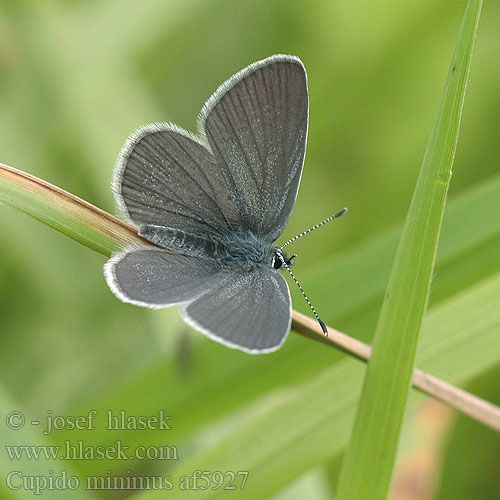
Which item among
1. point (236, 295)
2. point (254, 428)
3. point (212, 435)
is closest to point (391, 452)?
point (254, 428)

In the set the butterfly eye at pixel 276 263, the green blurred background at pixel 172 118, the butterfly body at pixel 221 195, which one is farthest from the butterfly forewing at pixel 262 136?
the green blurred background at pixel 172 118

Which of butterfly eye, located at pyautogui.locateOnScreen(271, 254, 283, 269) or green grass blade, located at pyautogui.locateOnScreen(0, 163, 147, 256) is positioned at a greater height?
green grass blade, located at pyautogui.locateOnScreen(0, 163, 147, 256)

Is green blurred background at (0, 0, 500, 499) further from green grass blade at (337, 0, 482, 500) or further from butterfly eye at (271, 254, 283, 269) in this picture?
green grass blade at (337, 0, 482, 500)

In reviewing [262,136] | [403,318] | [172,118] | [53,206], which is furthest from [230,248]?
[172,118]

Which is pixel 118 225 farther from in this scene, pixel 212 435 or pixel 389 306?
pixel 212 435

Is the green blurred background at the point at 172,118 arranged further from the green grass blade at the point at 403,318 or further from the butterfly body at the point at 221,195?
the green grass blade at the point at 403,318

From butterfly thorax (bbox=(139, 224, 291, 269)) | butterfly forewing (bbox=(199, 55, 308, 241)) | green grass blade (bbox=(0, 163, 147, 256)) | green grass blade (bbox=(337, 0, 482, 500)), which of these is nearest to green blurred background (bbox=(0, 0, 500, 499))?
butterfly thorax (bbox=(139, 224, 291, 269))
